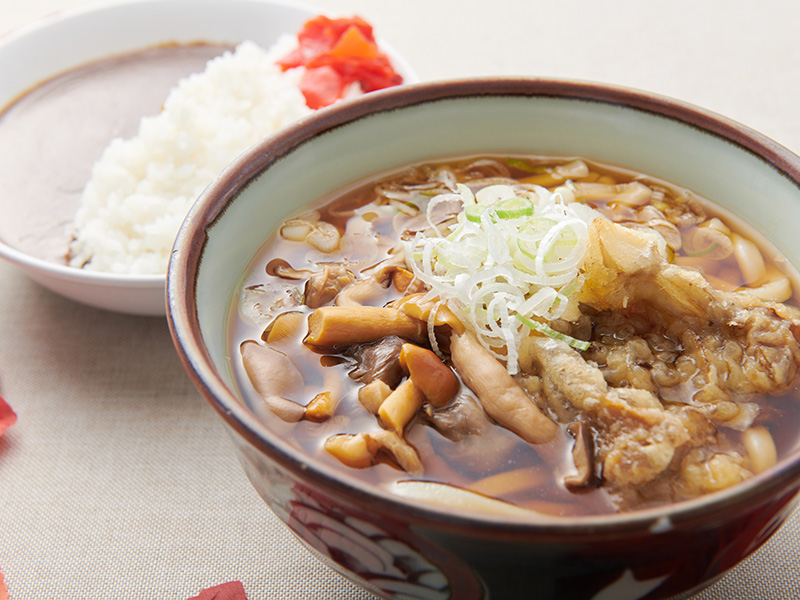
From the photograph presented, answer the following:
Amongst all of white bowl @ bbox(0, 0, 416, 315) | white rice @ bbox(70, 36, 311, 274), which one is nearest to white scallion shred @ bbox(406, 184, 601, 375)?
white rice @ bbox(70, 36, 311, 274)

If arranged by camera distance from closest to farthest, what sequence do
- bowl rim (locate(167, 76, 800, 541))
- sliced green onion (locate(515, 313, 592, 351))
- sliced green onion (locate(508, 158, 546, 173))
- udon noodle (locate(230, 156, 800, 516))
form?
bowl rim (locate(167, 76, 800, 541)) < udon noodle (locate(230, 156, 800, 516)) < sliced green onion (locate(515, 313, 592, 351)) < sliced green onion (locate(508, 158, 546, 173))

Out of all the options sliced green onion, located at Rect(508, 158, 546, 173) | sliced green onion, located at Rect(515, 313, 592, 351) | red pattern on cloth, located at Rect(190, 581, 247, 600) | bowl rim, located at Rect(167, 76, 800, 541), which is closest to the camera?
bowl rim, located at Rect(167, 76, 800, 541)

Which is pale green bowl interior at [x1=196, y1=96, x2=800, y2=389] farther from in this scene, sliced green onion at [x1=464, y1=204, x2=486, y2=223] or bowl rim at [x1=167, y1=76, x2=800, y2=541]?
sliced green onion at [x1=464, y1=204, x2=486, y2=223]

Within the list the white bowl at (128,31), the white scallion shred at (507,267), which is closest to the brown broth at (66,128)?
the white bowl at (128,31)

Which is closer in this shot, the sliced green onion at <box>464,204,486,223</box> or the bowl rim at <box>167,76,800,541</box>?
the bowl rim at <box>167,76,800,541</box>

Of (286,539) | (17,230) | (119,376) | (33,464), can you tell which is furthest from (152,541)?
(17,230)

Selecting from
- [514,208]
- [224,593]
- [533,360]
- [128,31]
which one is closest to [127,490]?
[224,593]

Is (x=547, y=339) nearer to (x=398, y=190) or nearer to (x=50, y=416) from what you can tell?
(x=398, y=190)
